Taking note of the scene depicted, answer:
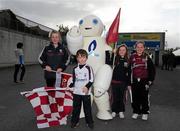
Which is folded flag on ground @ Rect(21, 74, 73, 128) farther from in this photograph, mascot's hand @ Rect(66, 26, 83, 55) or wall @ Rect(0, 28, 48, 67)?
wall @ Rect(0, 28, 48, 67)

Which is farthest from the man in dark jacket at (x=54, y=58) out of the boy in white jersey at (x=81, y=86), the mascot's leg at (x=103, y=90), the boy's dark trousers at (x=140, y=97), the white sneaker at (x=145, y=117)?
the white sneaker at (x=145, y=117)

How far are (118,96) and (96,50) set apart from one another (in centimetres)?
102

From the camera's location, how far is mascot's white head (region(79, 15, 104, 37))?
607cm

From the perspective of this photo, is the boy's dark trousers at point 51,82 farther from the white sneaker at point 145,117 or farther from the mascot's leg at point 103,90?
the white sneaker at point 145,117

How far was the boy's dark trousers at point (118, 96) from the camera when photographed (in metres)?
5.91

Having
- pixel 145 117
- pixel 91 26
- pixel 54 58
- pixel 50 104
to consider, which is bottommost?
pixel 145 117

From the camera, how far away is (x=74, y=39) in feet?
18.8

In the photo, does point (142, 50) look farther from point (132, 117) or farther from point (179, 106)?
point (179, 106)

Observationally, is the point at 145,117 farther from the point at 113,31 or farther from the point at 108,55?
the point at 113,31

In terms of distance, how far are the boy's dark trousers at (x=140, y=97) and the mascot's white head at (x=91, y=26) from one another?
1.31 metres

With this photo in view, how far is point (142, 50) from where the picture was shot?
19.4 feet

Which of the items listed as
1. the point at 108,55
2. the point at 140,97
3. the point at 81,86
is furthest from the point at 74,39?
the point at 140,97

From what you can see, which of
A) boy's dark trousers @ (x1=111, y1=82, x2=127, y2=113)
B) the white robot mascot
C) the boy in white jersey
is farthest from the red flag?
the boy in white jersey

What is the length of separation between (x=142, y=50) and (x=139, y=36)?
27.8 m
